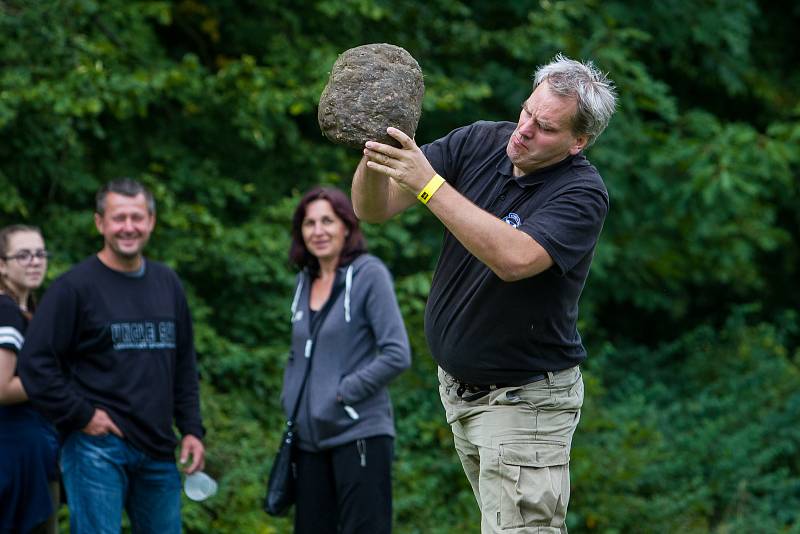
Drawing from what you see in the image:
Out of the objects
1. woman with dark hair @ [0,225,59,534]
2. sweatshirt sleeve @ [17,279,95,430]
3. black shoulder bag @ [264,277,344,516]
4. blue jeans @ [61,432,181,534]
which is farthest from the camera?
black shoulder bag @ [264,277,344,516]

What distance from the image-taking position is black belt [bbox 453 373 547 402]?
3.91 metres

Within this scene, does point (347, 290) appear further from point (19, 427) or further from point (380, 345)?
point (19, 427)

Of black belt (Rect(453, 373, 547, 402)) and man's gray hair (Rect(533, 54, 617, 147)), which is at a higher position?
man's gray hair (Rect(533, 54, 617, 147))

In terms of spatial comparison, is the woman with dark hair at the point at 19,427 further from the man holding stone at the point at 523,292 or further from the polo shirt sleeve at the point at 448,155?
the polo shirt sleeve at the point at 448,155

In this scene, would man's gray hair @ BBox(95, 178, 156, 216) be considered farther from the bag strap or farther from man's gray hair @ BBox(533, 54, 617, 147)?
man's gray hair @ BBox(533, 54, 617, 147)

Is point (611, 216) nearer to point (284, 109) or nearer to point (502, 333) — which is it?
point (284, 109)

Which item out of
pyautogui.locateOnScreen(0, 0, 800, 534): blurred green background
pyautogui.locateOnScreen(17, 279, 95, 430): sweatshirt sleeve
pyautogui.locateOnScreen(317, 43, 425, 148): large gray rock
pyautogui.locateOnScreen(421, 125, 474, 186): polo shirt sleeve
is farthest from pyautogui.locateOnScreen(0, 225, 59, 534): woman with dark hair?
pyautogui.locateOnScreen(421, 125, 474, 186): polo shirt sleeve

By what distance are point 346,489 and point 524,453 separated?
131 centimetres

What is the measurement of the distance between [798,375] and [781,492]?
1442 mm

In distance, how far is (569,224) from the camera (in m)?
3.67

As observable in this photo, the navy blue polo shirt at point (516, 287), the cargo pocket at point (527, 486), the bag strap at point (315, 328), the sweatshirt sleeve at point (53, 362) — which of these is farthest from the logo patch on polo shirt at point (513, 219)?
the sweatshirt sleeve at point (53, 362)

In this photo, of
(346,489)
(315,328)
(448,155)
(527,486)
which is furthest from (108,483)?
(448,155)

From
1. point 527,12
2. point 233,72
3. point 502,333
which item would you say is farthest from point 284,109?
point 502,333

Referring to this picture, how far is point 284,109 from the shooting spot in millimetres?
7660
